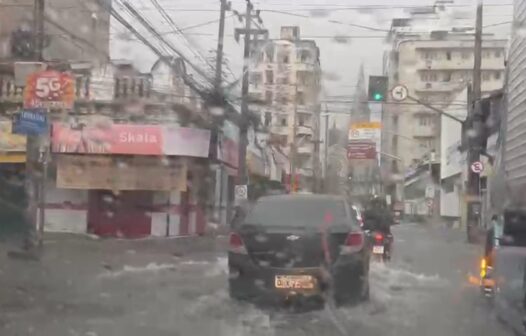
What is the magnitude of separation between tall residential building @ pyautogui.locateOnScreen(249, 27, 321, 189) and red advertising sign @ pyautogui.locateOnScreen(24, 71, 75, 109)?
22.1m

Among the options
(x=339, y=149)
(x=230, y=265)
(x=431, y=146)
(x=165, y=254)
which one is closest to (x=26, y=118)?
(x=165, y=254)

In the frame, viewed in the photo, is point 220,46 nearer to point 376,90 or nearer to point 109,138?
point 109,138

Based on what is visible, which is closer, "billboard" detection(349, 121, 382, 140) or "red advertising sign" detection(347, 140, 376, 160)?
"billboard" detection(349, 121, 382, 140)

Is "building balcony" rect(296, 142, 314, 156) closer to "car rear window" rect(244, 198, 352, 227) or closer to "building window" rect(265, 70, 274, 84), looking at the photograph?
"building window" rect(265, 70, 274, 84)

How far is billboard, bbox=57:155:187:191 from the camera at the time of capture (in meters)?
27.9

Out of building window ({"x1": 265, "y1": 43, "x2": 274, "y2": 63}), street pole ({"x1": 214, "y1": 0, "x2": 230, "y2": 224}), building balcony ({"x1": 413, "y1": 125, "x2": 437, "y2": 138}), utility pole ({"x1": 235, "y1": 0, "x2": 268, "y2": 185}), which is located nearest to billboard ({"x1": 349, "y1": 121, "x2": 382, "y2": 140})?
building window ({"x1": 265, "y1": 43, "x2": 274, "y2": 63})

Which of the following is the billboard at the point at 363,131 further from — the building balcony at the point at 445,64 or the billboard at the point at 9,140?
the billboard at the point at 9,140

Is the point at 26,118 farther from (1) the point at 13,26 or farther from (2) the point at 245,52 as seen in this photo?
(1) the point at 13,26

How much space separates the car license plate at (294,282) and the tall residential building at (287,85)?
30007mm

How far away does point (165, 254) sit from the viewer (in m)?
22.3

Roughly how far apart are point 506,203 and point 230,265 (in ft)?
11.5

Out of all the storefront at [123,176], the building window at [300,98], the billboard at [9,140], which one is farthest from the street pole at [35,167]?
the building window at [300,98]

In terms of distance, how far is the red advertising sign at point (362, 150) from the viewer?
62438 mm

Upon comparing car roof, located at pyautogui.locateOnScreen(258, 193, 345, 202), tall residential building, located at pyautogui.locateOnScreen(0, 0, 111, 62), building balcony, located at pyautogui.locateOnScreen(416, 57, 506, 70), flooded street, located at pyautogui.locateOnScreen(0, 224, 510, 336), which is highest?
building balcony, located at pyautogui.locateOnScreen(416, 57, 506, 70)
